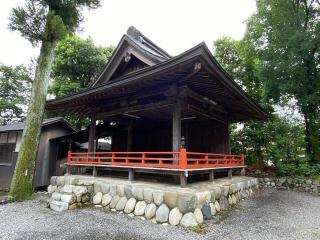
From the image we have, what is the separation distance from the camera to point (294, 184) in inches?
433

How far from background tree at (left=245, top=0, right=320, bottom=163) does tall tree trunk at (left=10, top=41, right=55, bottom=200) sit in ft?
41.1

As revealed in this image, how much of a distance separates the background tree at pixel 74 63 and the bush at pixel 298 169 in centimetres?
1584

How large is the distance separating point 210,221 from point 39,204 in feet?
19.0

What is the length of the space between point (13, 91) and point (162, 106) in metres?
26.2

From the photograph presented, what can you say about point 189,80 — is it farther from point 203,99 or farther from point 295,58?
point 295,58

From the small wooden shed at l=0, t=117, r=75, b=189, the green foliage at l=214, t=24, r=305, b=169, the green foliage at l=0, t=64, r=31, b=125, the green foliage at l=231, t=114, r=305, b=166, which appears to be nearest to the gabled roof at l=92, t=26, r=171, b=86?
the small wooden shed at l=0, t=117, r=75, b=189

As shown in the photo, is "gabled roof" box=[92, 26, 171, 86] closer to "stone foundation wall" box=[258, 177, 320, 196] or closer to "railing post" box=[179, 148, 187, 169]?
"railing post" box=[179, 148, 187, 169]

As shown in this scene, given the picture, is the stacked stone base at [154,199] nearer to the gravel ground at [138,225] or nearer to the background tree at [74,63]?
the gravel ground at [138,225]

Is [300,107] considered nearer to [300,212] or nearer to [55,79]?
[300,212]

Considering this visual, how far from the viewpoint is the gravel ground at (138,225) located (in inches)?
176

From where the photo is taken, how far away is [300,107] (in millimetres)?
13164

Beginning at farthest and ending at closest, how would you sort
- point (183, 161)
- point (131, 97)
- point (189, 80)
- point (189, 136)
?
point (189, 136) < point (131, 97) < point (189, 80) < point (183, 161)

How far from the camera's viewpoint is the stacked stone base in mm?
5155

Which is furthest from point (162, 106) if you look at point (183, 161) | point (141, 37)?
point (141, 37)
